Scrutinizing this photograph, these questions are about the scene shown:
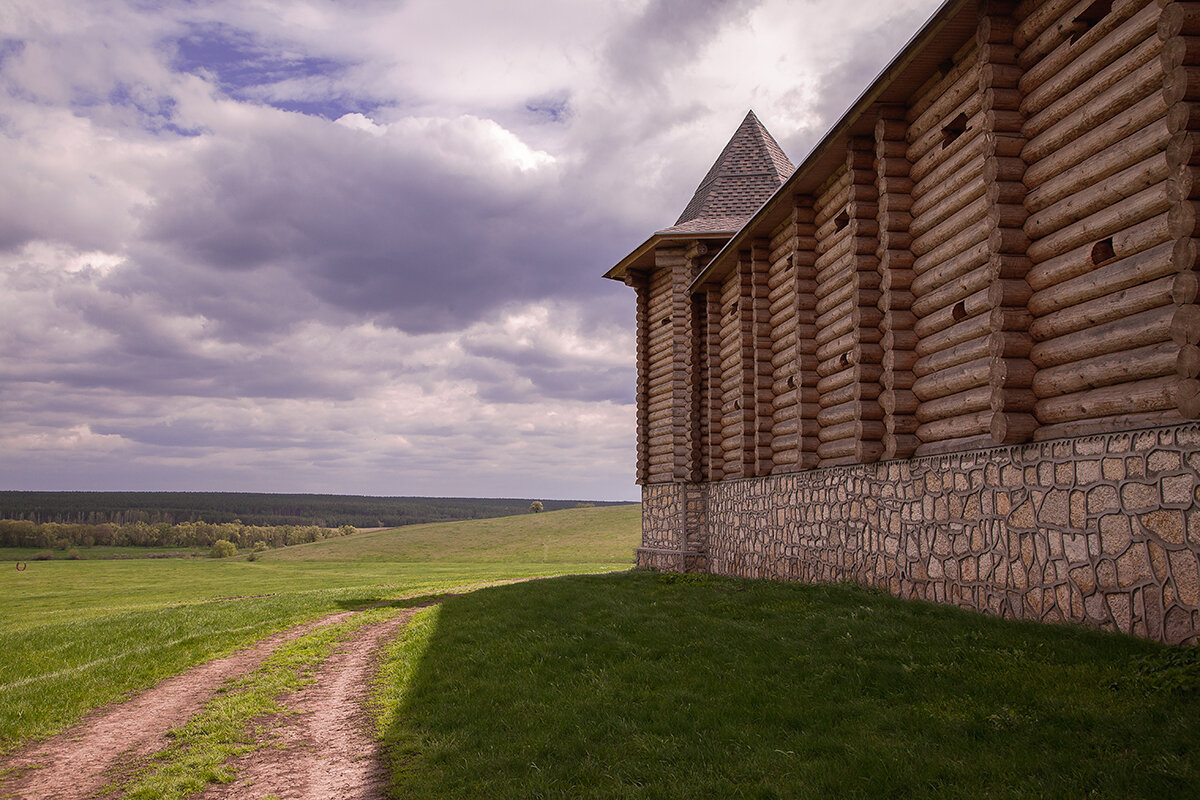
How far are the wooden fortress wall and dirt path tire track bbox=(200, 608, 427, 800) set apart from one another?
24.4 feet

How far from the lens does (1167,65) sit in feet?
23.8

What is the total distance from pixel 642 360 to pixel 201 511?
170 meters

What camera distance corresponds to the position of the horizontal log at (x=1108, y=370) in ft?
24.3

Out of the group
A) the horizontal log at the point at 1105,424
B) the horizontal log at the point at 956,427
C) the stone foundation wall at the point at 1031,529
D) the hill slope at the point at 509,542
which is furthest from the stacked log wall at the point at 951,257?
the hill slope at the point at 509,542

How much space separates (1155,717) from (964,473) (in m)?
5.30

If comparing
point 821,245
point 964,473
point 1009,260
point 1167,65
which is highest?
point 821,245

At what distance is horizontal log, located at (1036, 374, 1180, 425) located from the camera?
24.1 feet

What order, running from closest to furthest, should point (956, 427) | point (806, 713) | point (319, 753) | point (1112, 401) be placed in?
point (806, 713)
point (319, 753)
point (1112, 401)
point (956, 427)

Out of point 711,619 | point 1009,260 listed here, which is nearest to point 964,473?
point 1009,260

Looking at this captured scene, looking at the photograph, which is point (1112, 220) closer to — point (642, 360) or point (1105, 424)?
point (1105, 424)

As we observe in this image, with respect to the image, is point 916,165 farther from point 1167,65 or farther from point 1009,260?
point 1167,65

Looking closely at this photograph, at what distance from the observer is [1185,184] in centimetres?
699

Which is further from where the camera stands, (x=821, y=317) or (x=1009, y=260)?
(x=821, y=317)

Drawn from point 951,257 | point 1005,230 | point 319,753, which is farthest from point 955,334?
point 319,753
